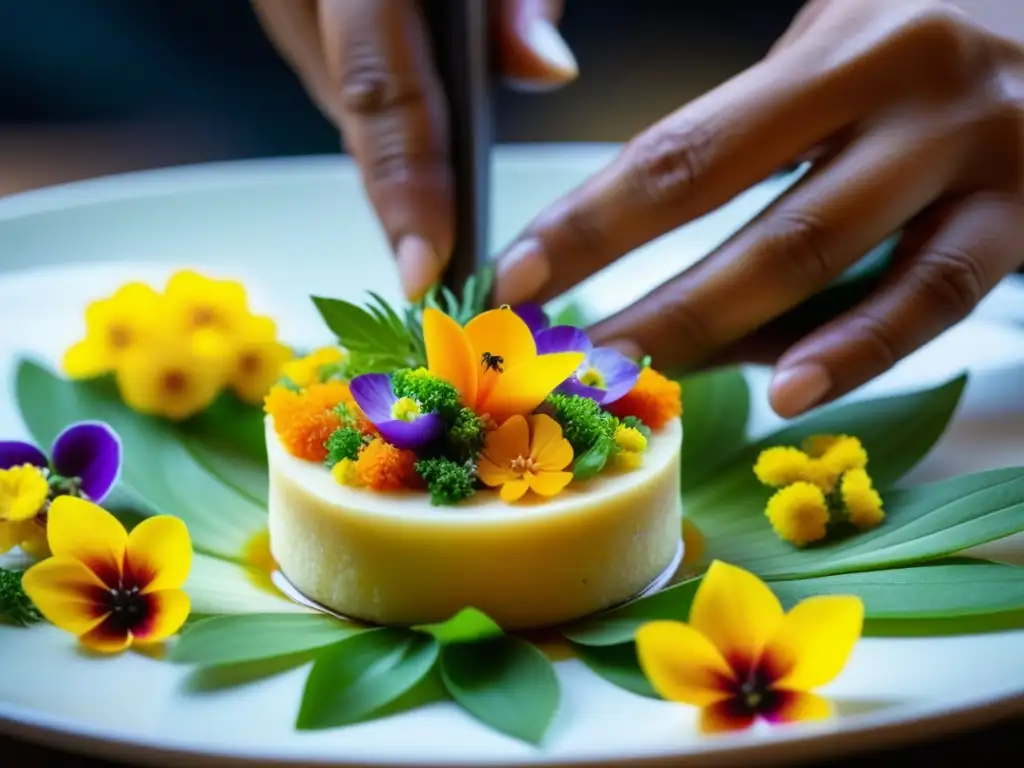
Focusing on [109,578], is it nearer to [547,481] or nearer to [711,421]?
[547,481]

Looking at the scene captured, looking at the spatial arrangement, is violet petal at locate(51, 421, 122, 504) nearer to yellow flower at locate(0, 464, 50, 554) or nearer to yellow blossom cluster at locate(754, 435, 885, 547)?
yellow flower at locate(0, 464, 50, 554)

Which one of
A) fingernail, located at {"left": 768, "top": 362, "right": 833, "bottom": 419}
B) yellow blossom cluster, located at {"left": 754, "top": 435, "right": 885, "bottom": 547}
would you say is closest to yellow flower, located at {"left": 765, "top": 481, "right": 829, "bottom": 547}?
yellow blossom cluster, located at {"left": 754, "top": 435, "right": 885, "bottom": 547}

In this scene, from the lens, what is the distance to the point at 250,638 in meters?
1.10

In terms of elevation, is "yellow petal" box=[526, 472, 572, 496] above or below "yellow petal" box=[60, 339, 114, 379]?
below

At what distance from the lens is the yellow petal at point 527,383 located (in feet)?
3.83

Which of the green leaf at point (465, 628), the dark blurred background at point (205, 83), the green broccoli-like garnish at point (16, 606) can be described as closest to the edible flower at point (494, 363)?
the green leaf at point (465, 628)

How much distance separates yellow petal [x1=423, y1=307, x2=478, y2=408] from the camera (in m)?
1.18

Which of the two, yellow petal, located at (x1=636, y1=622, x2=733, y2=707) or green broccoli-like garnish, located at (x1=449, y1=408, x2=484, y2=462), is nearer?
yellow petal, located at (x1=636, y1=622, x2=733, y2=707)

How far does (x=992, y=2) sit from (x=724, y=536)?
85cm

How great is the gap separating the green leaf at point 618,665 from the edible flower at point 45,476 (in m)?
0.56

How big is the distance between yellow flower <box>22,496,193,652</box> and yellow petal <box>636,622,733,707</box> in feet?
1.39

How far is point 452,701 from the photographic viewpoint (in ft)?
3.37

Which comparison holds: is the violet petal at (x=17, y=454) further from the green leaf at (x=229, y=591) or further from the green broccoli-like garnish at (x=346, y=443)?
the green broccoli-like garnish at (x=346, y=443)

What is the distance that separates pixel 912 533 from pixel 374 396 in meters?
0.57
